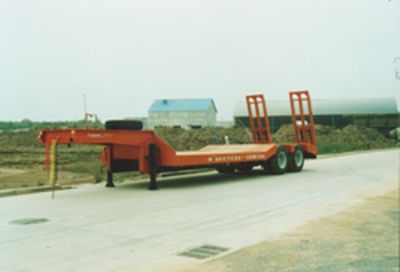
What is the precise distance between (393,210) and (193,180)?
9560 millimetres

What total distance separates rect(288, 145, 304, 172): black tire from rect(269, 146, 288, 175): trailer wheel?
30cm

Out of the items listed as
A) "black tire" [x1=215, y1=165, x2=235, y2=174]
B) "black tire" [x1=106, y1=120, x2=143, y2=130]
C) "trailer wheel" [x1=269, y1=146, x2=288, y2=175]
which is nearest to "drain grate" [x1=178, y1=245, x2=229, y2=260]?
"black tire" [x1=106, y1=120, x2=143, y2=130]

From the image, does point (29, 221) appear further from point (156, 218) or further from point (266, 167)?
point (266, 167)

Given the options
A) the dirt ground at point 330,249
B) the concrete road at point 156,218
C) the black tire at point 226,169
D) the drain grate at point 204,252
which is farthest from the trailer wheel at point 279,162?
the drain grate at point 204,252

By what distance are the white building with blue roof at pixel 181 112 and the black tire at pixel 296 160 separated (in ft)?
181

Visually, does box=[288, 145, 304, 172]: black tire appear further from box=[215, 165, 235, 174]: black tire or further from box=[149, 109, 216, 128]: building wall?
box=[149, 109, 216, 128]: building wall

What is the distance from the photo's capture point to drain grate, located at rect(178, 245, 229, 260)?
7449 millimetres

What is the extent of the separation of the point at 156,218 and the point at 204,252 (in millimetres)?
3077

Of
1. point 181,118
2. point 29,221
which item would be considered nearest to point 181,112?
point 181,118

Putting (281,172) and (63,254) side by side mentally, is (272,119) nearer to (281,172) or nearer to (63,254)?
(281,172)

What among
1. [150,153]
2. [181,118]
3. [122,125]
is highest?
[181,118]

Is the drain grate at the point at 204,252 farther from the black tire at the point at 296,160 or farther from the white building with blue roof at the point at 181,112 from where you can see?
the white building with blue roof at the point at 181,112

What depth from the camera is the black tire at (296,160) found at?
68.5 feet

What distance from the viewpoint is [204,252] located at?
766 cm
